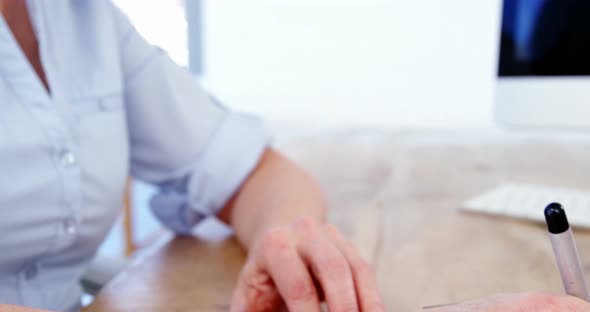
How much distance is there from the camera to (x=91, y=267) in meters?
0.53

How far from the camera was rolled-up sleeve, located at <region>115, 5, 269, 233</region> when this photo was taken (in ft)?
1.71

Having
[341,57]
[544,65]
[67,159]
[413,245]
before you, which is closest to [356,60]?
[341,57]

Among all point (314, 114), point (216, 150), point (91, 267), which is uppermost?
point (216, 150)

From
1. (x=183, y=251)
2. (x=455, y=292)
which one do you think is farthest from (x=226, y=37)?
(x=455, y=292)

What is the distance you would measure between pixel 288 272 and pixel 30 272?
9.0 inches

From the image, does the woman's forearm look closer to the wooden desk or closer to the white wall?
the wooden desk

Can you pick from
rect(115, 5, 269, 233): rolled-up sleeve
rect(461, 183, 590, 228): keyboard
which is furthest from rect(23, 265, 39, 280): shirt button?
rect(461, 183, 590, 228): keyboard

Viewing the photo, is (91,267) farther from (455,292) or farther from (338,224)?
(455,292)

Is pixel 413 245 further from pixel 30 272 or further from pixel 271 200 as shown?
pixel 30 272

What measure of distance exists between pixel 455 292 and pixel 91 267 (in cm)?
37

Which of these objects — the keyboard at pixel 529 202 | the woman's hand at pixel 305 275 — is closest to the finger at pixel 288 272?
the woman's hand at pixel 305 275

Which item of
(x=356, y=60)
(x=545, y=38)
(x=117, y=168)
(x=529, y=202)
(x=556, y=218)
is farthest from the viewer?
(x=356, y=60)

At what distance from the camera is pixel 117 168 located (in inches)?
17.9

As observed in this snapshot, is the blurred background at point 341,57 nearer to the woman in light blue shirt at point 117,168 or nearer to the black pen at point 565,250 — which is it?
the woman in light blue shirt at point 117,168
